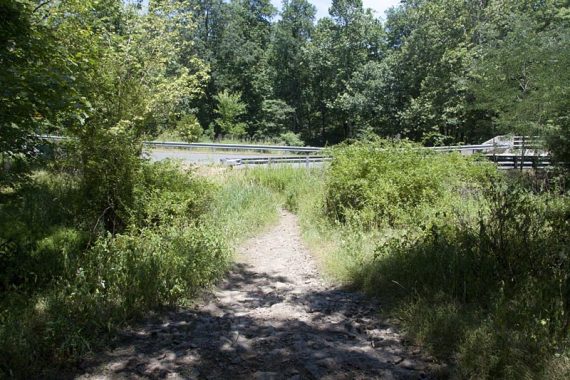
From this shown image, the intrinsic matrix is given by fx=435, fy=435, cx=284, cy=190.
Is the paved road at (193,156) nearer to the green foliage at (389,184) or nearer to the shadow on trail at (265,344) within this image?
the green foliage at (389,184)

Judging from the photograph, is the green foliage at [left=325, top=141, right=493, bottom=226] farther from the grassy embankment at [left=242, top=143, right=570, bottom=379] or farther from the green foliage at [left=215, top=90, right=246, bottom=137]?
the green foliage at [left=215, top=90, right=246, bottom=137]

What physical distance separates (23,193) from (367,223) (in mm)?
5677

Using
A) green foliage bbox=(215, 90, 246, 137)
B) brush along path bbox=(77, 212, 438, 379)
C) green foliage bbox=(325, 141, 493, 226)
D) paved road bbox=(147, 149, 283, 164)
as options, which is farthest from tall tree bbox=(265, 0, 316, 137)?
brush along path bbox=(77, 212, 438, 379)

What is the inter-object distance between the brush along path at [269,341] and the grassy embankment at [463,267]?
0.36 m

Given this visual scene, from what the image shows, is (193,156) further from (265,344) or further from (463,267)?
(265,344)

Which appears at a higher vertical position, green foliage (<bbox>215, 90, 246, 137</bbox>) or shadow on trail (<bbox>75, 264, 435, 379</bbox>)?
green foliage (<bbox>215, 90, 246, 137</bbox>)

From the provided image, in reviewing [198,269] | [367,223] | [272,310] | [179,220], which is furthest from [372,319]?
[179,220]

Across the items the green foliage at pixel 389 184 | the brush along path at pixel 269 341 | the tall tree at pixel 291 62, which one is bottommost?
the brush along path at pixel 269 341

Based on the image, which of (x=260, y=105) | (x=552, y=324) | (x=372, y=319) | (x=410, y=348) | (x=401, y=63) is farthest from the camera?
(x=260, y=105)

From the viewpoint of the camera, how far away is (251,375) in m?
3.45

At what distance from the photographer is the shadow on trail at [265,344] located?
348cm

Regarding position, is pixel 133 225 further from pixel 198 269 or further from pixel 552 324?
pixel 552 324

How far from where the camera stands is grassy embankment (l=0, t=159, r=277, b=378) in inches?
149

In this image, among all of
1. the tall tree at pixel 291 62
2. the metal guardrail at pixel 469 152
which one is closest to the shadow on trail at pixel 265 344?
the metal guardrail at pixel 469 152
